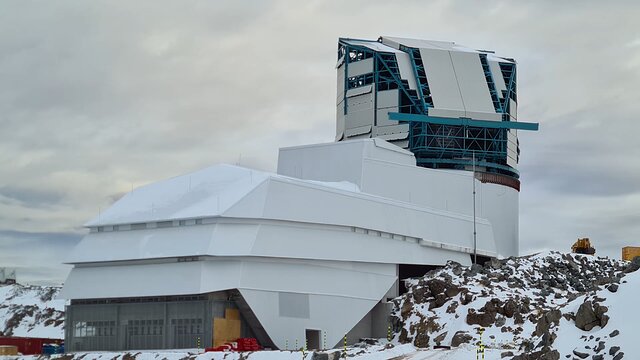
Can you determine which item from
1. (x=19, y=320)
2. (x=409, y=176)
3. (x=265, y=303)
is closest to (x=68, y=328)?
(x=265, y=303)

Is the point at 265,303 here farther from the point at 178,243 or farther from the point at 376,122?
the point at 376,122

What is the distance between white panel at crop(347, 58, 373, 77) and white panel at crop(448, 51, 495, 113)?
29.9ft

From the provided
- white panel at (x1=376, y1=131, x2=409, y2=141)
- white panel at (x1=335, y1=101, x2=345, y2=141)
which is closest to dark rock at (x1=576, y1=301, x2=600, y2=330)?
white panel at (x1=376, y1=131, x2=409, y2=141)

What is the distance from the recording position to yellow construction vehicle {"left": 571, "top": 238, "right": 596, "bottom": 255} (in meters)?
107

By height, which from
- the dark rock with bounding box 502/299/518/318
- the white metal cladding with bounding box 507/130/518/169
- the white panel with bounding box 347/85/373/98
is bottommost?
the dark rock with bounding box 502/299/518/318

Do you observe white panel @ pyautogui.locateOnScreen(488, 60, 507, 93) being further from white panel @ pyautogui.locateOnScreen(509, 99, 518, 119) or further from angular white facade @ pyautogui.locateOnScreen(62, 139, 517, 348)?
angular white facade @ pyautogui.locateOnScreen(62, 139, 517, 348)

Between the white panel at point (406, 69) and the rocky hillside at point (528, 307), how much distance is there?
77.5ft

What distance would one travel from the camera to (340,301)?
7944 centimetres

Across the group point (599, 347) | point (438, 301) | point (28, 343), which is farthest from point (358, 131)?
point (599, 347)

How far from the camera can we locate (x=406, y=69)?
358 feet

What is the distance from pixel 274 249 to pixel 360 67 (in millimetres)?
40427

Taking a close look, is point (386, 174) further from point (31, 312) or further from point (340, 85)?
point (31, 312)

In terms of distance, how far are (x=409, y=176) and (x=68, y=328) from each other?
33.2m

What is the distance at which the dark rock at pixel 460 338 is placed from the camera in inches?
2869
